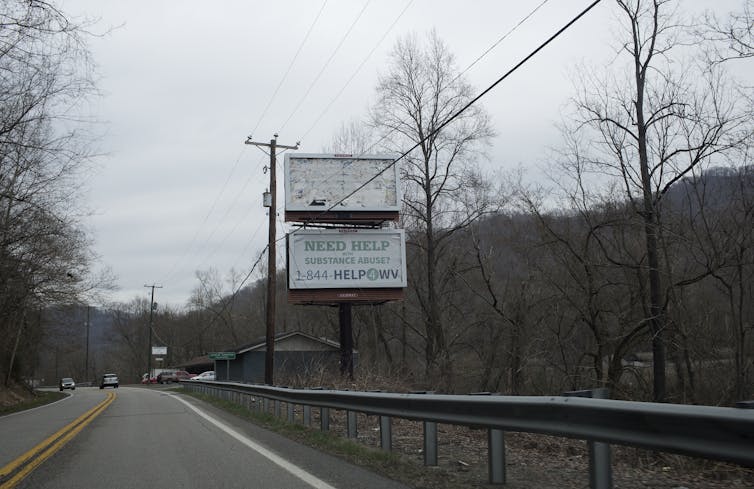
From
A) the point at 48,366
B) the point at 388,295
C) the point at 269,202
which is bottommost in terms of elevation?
the point at 48,366

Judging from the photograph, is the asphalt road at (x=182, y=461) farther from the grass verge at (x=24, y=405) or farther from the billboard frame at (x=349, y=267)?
the billboard frame at (x=349, y=267)

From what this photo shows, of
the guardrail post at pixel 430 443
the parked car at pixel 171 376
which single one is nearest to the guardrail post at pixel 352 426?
the guardrail post at pixel 430 443

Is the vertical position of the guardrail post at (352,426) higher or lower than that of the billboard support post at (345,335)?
lower

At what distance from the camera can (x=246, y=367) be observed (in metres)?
48.0

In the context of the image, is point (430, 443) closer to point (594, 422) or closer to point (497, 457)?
point (497, 457)

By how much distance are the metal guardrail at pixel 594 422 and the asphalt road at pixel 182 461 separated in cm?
94

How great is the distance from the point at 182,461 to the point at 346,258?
22.4 m

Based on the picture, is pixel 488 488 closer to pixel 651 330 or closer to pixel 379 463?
pixel 379 463

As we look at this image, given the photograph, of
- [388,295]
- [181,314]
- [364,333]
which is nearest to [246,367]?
[364,333]

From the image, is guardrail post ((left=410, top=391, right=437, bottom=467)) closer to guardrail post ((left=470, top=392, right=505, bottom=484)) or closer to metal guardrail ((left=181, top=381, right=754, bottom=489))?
metal guardrail ((left=181, top=381, right=754, bottom=489))

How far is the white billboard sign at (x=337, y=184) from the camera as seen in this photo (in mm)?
30875

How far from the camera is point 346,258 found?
3072 centimetres

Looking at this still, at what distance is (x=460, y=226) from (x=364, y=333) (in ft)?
68.1

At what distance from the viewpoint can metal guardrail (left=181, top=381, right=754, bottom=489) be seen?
3.65 m
